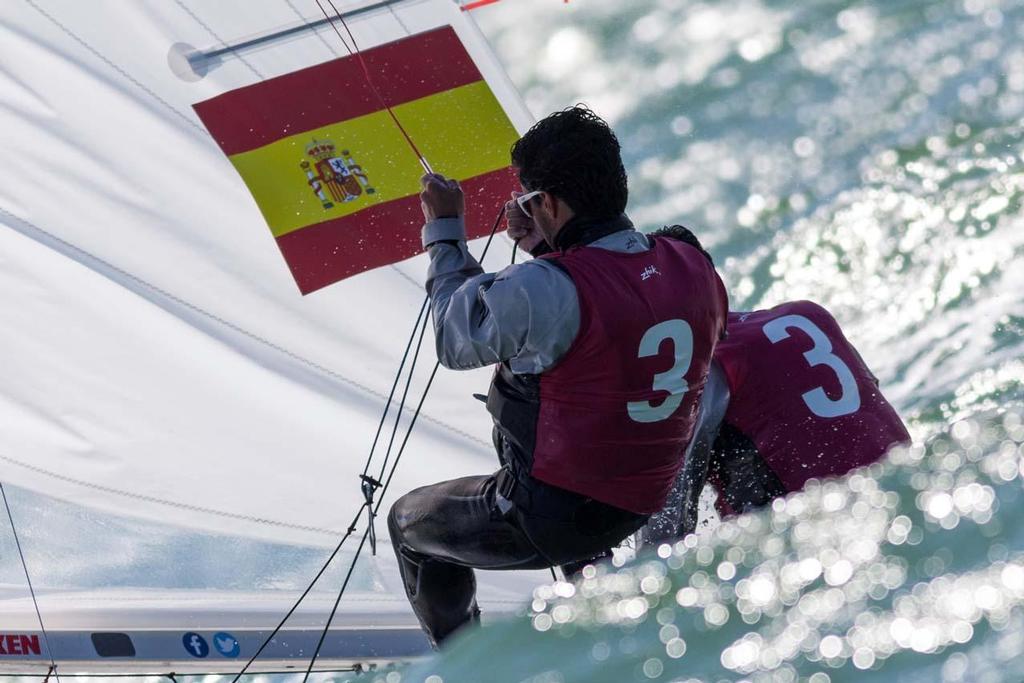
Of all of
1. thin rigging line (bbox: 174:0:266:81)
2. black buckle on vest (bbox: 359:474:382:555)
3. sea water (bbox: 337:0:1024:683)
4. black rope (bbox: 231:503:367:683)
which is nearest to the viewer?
sea water (bbox: 337:0:1024:683)

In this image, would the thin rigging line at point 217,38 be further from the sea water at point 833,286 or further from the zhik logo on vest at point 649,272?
the sea water at point 833,286

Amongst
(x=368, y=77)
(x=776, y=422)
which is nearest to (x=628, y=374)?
(x=776, y=422)

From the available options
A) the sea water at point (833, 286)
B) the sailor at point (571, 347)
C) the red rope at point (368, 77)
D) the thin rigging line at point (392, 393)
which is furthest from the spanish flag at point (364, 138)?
the sea water at point (833, 286)

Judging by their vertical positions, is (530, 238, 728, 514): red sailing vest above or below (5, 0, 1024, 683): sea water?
above

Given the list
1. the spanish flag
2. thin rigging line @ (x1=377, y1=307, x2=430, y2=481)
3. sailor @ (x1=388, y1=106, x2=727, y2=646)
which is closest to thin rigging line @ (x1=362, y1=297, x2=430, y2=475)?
thin rigging line @ (x1=377, y1=307, x2=430, y2=481)

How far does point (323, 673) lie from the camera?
249 centimetres

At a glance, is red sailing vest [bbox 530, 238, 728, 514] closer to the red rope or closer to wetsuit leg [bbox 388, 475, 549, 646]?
wetsuit leg [bbox 388, 475, 549, 646]

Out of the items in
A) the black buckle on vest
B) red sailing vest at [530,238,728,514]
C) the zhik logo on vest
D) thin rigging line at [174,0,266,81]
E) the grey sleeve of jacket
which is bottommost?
the black buckle on vest

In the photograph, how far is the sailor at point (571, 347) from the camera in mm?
1815

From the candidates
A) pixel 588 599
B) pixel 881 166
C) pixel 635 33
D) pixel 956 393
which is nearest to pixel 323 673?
pixel 588 599

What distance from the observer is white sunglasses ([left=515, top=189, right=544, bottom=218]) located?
6.27 feet

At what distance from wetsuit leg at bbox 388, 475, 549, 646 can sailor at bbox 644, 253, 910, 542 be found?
0.31 metres

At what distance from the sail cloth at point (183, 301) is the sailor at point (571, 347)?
1.31 ft

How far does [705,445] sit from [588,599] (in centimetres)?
39
